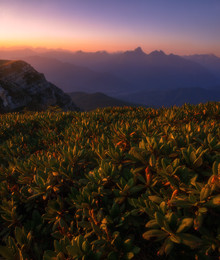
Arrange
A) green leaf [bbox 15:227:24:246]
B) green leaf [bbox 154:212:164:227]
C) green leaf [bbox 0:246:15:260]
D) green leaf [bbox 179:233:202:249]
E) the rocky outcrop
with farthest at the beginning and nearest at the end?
the rocky outcrop, green leaf [bbox 15:227:24:246], green leaf [bbox 0:246:15:260], green leaf [bbox 154:212:164:227], green leaf [bbox 179:233:202:249]

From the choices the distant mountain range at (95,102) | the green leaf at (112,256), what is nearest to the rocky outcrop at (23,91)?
the green leaf at (112,256)

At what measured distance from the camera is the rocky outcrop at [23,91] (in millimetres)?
46234

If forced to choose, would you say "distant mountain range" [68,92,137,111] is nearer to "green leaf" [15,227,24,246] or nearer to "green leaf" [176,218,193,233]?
"green leaf" [15,227,24,246]

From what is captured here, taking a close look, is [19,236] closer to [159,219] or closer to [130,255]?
[130,255]

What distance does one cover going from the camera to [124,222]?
1895mm

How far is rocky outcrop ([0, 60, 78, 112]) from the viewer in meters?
46.2

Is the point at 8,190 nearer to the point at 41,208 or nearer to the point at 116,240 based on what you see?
the point at 41,208

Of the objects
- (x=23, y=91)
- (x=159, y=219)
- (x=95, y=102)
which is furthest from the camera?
(x=95, y=102)

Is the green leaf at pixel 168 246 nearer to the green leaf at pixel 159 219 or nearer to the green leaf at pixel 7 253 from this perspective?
the green leaf at pixel 159 219

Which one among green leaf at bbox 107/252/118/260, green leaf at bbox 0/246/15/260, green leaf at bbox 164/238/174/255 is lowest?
green leaf at bbox 0/246/15/260

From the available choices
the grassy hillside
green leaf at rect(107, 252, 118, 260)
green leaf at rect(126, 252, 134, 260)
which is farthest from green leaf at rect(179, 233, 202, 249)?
green leaf at rect(107, 252, 118, 260)

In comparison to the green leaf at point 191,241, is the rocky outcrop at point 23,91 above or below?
below

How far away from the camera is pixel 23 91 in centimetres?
5425

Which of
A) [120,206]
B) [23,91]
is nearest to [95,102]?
[23,91]
